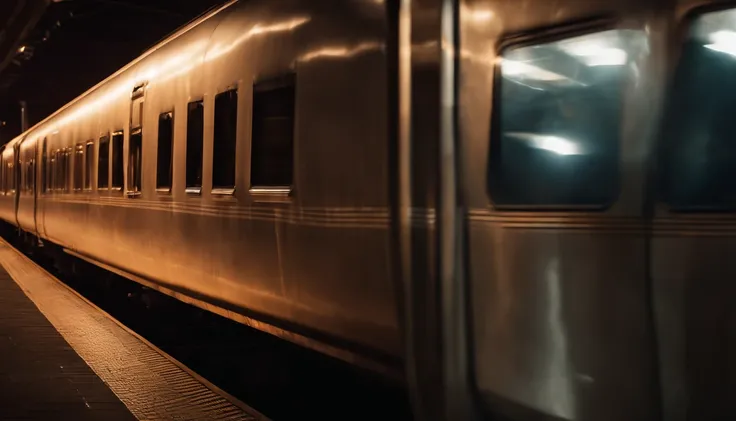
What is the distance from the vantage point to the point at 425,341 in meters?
3.70

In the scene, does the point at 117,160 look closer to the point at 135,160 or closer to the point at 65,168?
the point at 135,160

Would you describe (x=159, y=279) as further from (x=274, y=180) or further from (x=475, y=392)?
(x=475, y=392)

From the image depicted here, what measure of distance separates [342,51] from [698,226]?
7.28 feet

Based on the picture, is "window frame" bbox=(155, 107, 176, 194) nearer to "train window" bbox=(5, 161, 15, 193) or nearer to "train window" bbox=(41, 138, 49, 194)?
"train window" bbox=(41, 138, 49, 194)

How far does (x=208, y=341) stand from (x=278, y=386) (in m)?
2.20

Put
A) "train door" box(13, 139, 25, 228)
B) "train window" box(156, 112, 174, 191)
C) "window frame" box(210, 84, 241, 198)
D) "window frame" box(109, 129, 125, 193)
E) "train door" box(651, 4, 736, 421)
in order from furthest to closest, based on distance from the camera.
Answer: "train door" box(13, 139, 25, 228), "window frame" box(109, 129, 125, 193), "train window" box(156, 112, 174, 191), "window frame" box(210, 84, 241, 198), "train door" box(651, 4, 736, 421)

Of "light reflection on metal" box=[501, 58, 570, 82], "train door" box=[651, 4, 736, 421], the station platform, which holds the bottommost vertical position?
the station platform

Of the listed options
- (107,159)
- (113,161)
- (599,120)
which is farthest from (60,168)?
(599,120)

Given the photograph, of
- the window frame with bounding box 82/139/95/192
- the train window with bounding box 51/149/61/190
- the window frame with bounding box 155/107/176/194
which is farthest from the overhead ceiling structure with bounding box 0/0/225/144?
the window frame with bounding box 155/107/176/194

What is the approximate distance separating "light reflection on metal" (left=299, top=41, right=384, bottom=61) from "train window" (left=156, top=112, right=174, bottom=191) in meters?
2.97

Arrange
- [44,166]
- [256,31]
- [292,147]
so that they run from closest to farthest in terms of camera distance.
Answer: [292,147], [256,31], [44,166]

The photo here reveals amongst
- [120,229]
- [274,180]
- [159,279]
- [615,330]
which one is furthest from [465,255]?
[120,229]

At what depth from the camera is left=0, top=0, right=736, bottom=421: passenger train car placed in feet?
9.83

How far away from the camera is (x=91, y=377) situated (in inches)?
244
